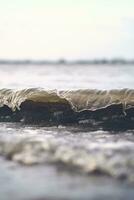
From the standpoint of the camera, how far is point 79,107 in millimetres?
12703

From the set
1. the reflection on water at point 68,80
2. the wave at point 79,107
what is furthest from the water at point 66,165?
the reflection on water at point 68,80

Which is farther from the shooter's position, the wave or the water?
the wave

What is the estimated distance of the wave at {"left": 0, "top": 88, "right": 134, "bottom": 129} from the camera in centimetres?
1245

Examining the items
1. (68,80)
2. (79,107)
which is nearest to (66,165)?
(79,107)

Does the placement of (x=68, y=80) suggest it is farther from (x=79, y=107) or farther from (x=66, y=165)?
(x=66, y=165)

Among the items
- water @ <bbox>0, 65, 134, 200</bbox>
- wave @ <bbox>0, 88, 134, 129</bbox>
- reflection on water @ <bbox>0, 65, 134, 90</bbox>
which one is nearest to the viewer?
water @ <bbox>0, 65, 134, 200</bbox>

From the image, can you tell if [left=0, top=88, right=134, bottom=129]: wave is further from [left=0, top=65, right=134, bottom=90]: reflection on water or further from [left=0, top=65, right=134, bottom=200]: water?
[left=0, top=65, right=134, bottom=90]: reflection on water

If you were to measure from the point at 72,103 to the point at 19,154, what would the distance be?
4208 millimetres

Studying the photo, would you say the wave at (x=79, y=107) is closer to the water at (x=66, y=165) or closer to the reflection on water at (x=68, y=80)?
the water at (x=66, y=165)

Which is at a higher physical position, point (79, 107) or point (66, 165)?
point (79, 107)

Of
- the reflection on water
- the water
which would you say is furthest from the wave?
the reflection on water

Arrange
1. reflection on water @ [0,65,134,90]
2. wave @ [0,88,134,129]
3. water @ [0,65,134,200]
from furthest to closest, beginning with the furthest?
reflection on water @ [0,65,134,90] < wave @ [0,88,134,129] < water @ [0,65,134,200]

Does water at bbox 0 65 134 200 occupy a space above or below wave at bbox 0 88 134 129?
below

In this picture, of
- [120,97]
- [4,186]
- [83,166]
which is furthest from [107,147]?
[120,97]
